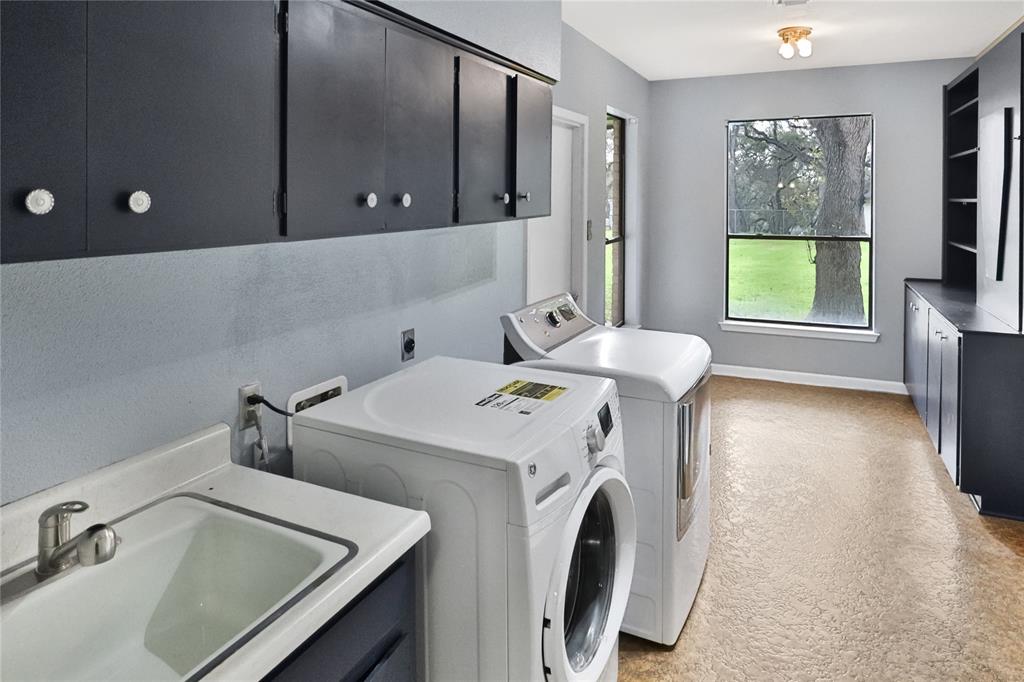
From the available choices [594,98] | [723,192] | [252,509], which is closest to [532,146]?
[252,509]

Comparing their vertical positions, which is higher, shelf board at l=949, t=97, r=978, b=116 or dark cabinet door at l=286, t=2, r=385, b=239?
shelf board at l=949, t=97, r=978, b=116

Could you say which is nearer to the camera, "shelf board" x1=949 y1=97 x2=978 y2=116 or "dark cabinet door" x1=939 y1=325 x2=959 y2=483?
"dark cabinet door" x1=939 y1=325 x2=959 y2=483

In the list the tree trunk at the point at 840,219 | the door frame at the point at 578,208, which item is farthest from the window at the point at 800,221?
the door frame at the point at 578,208

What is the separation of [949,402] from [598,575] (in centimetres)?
262

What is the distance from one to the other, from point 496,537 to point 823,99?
5.14 m

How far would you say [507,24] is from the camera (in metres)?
2.14

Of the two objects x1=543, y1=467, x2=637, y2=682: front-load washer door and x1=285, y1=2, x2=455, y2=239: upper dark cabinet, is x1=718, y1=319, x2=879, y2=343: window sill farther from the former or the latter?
x1=285, y1=2, x2=455, y2=239: upper dark cabinet

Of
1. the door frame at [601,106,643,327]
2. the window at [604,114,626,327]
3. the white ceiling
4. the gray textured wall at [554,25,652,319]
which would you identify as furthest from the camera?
the door frame at [601,106,643,327]

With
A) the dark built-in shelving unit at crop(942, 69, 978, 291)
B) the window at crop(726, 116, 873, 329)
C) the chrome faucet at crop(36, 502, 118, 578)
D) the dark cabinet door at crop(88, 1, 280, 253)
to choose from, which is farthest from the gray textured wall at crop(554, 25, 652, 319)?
the chrome faucet at crop(36, 502, 118, 578)

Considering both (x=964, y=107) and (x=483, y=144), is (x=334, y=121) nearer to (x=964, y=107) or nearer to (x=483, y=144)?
(x=483, y=144)

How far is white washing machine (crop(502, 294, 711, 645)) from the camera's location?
7.43 ft

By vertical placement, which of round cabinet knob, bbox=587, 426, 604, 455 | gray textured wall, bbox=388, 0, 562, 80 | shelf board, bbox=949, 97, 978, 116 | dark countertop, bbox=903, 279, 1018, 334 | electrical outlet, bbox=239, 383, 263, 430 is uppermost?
shelf board, bbox=949, 97, 978, 116

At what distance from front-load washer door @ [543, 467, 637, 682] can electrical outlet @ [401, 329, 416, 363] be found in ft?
2.71

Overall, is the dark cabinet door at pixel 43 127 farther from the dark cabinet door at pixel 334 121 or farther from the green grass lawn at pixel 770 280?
the green grass lawn at pixel 770 280
